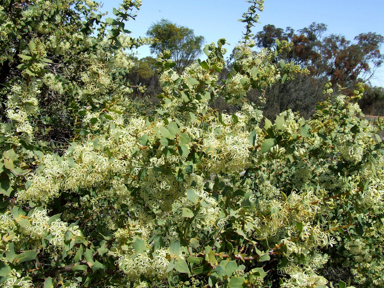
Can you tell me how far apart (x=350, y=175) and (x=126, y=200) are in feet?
5.47

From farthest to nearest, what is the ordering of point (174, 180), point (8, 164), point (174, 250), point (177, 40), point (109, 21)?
1. point (177, 40)
2. point (109, 21)
3. point (174, 180)
4. point (8, 164)
5. point (174, 250)

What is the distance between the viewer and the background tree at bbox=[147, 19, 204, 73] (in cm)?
3441

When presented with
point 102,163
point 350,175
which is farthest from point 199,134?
point 350,175

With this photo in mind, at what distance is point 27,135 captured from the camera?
5.17ft

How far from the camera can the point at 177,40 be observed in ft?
115

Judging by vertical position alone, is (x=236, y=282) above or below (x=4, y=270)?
above

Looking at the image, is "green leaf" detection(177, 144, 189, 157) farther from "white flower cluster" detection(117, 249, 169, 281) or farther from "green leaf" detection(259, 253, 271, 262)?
"green leaf" detection(259, 253, 271, 262)

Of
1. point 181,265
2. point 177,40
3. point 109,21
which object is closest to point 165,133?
point 181,265

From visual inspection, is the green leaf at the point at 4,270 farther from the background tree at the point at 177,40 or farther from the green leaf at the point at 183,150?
the background tree at the point at 177,40

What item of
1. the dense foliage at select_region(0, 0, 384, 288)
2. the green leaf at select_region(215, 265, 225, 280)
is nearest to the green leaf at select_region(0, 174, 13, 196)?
the dense foliage at select_region(0, 0, 384, 288)

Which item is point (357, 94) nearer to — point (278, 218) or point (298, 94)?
point (278, 218)

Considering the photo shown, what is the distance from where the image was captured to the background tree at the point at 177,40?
34.4 metres

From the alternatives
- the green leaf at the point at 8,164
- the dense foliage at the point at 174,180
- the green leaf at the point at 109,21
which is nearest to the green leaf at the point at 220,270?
the dense foliage at the point at 174,180

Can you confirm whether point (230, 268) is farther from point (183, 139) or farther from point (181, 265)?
point (183, 139)
